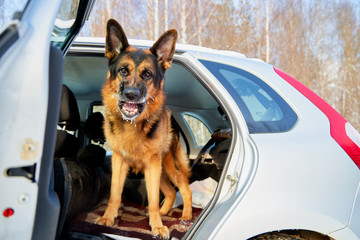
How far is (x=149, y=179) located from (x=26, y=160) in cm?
170

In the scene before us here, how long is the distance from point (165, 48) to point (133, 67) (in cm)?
32

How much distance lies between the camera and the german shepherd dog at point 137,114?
2.40m

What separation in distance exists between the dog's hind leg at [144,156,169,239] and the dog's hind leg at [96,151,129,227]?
22cm

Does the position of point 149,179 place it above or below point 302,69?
below

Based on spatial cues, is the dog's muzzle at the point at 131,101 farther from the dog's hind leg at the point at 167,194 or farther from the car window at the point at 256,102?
the dog's hind leg at the point at 167,194

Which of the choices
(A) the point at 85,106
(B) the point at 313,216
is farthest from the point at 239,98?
(A) the point at 85,106

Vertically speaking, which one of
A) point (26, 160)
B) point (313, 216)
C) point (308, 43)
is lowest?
point (313, 216)

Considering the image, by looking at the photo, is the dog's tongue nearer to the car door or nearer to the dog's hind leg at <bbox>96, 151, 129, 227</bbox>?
the dog's hind leg at <bbox>96, 151, 129, 227</bbox>

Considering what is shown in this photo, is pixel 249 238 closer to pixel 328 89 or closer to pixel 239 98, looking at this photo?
pixel 239 98

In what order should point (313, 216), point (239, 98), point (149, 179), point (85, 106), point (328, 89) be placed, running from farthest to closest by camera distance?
point (328, 89) → point (85, 106) → point (149, 179) → point (239, 98) → point (313, 216)

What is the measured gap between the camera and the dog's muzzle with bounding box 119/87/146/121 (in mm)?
2334

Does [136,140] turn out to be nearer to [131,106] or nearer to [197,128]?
[131,106]

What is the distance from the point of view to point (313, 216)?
1.50 metres

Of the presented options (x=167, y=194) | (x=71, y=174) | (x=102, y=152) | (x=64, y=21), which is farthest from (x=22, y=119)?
(x=102, y=152)
